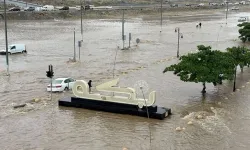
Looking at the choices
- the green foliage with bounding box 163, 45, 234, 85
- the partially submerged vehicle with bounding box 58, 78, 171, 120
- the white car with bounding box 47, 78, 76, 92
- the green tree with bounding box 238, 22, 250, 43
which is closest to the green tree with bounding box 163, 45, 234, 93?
the green foliage with bounding box 163, 45, 234, 85

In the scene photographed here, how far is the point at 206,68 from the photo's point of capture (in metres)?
27.2

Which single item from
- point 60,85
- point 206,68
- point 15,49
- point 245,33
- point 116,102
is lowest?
point 116,102

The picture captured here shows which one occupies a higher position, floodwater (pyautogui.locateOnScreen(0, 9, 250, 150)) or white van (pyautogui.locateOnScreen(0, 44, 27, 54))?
white van (pyautogui.locateOnScreen(0, 44, 27, 54))

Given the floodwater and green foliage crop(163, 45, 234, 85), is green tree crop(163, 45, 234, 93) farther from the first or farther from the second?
the floodwater

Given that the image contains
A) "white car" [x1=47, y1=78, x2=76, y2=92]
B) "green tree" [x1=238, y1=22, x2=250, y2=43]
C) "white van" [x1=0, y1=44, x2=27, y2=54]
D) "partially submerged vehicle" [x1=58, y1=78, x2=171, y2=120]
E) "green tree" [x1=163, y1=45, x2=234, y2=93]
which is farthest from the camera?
"green tree" [x1=238, y1=22, x2=250, y2=43]

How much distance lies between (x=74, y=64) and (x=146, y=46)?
1570cm

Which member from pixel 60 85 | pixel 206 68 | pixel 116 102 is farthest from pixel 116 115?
pixel 206 68

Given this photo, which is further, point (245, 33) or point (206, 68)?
point (245, 33)

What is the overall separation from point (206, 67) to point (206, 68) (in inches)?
9.8

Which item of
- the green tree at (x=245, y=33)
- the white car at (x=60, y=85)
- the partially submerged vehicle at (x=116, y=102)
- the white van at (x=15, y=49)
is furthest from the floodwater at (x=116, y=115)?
the green tree at (x=245, y=33)

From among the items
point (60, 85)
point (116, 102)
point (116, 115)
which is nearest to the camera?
point (116, 115)

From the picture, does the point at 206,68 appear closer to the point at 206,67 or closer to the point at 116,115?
the point at 206,67

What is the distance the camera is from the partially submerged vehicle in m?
23.5

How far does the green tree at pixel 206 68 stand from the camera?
88.6ft
